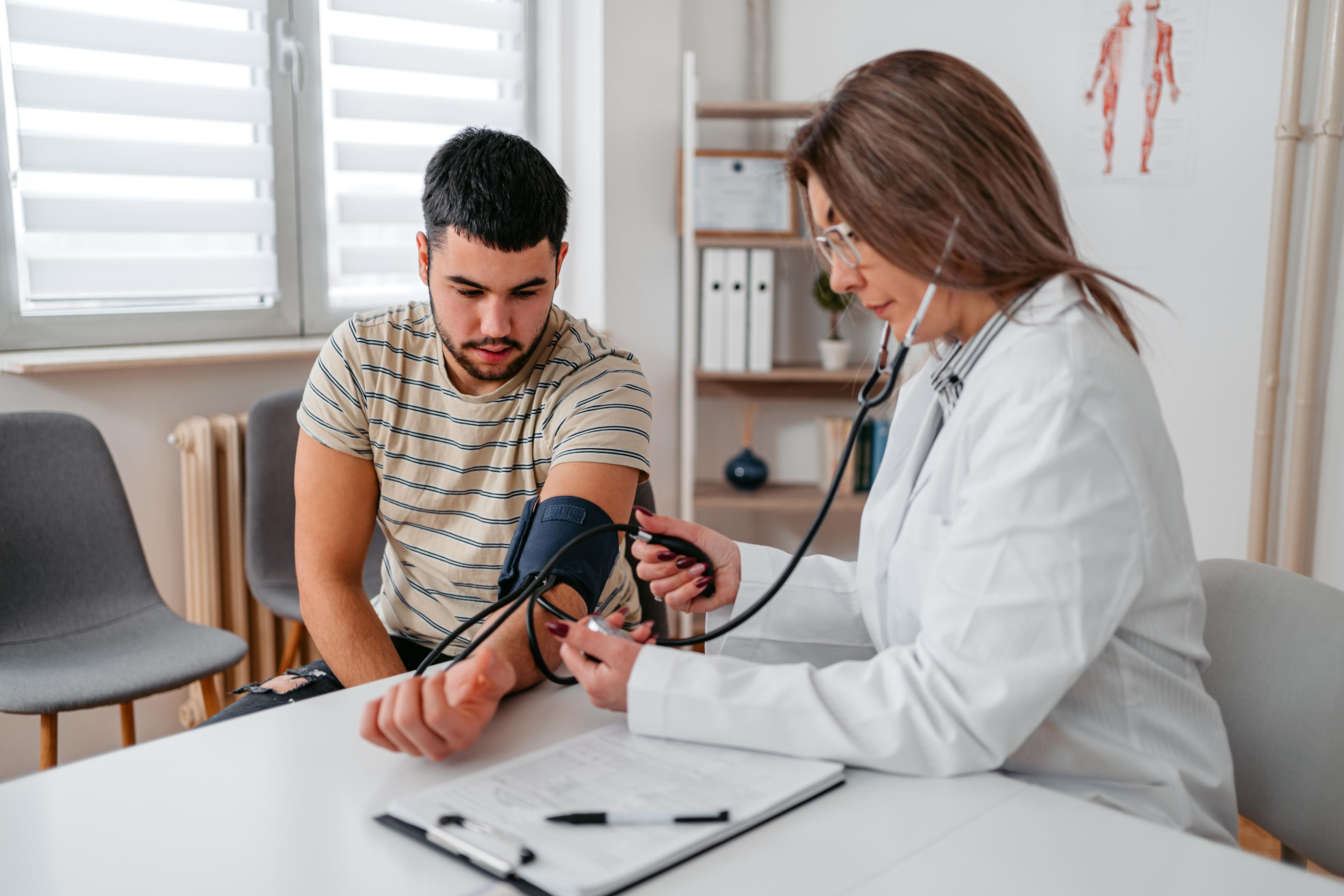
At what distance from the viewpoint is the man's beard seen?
144 cm

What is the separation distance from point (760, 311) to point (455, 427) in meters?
1.65

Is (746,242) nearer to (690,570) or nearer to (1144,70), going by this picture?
(1144,70)

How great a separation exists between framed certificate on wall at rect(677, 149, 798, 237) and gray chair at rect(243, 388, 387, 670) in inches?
49.4

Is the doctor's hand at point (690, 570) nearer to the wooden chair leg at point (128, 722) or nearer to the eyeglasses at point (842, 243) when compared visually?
the eyeglasses at point (842, 243)

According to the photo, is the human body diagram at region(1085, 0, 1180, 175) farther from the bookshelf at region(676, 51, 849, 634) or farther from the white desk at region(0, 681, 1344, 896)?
the white desk at region(0, 681, 1344, 896)

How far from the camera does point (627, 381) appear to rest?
5.02ft

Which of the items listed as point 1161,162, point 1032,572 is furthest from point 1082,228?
point 1032,572

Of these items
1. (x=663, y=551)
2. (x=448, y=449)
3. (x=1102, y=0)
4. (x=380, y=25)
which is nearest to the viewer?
(x=663, y=551)

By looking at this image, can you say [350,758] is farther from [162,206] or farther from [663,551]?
[162,206]

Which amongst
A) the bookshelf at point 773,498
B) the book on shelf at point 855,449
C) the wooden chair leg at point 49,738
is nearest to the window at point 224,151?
the wooden chair leg at point 49,738

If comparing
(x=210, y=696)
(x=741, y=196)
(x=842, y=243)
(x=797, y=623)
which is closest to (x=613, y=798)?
(x=797, y=623)

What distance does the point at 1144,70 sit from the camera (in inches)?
116

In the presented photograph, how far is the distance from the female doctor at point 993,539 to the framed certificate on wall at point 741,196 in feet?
6.37

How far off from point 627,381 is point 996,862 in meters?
0.92
